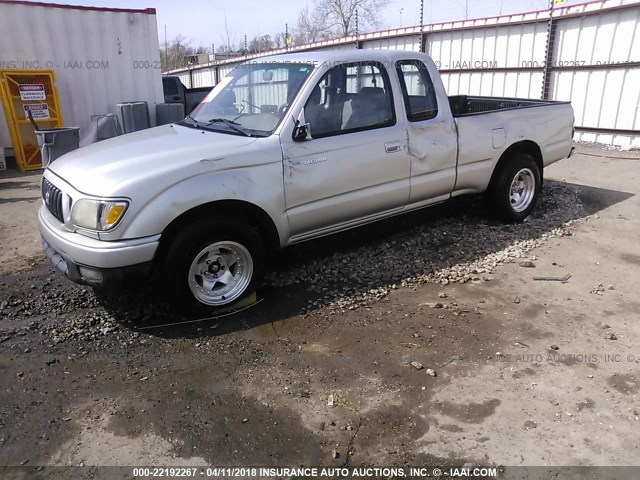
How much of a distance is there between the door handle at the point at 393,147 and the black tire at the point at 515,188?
1.68m

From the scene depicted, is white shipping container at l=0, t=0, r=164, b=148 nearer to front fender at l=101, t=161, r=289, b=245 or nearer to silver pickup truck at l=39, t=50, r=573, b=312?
silver pickup truck at l=39, t=50, r=573, b=312

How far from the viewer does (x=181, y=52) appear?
165 feet

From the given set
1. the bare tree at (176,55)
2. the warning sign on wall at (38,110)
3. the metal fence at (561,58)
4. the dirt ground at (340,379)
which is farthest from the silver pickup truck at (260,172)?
the bare tree at (176,55)

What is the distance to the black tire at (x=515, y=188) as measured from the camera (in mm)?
5816

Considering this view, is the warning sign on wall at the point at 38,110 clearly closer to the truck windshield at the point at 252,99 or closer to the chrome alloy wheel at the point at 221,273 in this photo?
the truck windshield at the point at 252,99

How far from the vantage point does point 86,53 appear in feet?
35.0

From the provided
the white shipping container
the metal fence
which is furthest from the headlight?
the metal fence

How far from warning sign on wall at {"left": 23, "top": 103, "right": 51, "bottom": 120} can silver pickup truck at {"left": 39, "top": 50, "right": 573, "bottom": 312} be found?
6810mm

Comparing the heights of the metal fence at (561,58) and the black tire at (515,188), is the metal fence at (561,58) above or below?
above

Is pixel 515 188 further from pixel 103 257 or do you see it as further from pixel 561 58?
pixel 561 58

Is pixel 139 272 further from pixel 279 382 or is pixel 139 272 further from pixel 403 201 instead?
pixel 403 201

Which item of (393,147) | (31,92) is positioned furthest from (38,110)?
(393,147)

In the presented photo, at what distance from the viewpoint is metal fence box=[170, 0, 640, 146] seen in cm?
1103

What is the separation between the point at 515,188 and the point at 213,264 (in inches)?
155
